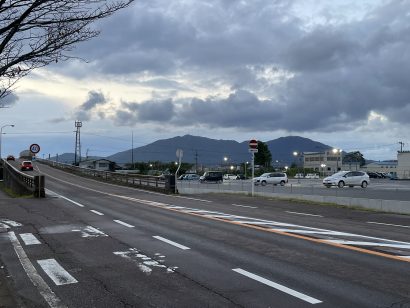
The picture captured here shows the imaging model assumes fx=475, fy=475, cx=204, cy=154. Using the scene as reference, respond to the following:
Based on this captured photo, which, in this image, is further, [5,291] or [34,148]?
[34,148]

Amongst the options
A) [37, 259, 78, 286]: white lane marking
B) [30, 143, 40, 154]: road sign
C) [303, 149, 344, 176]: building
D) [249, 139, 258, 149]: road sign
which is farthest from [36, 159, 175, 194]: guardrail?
A: [303, 149, 344, 176]: building

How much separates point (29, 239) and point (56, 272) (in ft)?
13.7

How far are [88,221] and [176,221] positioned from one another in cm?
293

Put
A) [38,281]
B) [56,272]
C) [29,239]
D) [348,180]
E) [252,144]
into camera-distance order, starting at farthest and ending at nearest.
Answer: [348,180]
[252,144]
[29,239]
[56,272]
[38,281]

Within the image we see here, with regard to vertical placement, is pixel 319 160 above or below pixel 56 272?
above

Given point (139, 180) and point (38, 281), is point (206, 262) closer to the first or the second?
point (38, 281)

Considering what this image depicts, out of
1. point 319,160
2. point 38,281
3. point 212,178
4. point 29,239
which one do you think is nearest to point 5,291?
point 38,281

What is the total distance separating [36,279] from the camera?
7695 mm

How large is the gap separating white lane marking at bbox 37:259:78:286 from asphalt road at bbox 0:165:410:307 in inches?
0.6

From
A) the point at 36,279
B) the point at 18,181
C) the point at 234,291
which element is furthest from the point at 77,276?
the point at 18,181

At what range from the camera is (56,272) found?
8172mm

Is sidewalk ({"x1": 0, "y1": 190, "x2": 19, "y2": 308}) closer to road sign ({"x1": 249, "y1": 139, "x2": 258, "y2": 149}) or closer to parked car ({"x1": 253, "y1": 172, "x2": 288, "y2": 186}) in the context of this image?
road sign ({"x1": 249, "y1": 139, "x2": 258, "y2": 149})

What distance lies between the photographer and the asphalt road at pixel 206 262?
21.1 ft

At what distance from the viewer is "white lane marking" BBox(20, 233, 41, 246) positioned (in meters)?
11.3
